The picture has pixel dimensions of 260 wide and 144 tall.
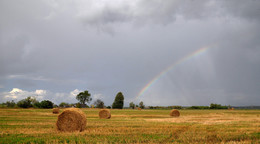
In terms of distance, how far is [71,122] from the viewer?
16516 mm

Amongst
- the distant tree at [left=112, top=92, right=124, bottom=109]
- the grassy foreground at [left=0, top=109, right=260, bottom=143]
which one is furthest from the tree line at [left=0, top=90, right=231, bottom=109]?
the grassy foreground at [left=0, top=109, right=260, bottom=143]

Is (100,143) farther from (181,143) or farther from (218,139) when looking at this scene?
(218,139)

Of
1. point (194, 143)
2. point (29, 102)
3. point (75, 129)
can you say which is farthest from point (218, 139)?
point (29, 102)

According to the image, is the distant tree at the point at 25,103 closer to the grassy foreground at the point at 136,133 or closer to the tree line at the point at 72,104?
the tree line at the point at 72,104

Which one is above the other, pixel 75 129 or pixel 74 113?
pixel 74 113

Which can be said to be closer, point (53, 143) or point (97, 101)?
point (53, 143)

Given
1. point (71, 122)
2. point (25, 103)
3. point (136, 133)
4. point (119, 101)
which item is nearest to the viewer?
point (136, 133)

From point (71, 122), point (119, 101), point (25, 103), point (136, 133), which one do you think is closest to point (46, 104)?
point (25, 103)

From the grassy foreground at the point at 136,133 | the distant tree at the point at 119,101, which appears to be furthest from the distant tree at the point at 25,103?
the grassy foreground at the point at 136,133

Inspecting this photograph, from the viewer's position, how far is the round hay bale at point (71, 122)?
1614 centimetres

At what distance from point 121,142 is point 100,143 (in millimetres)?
1217

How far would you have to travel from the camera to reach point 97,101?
137750 millimetres

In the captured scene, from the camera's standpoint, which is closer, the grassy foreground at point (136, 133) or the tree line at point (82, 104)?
the grassy foreground at point (136, 133)

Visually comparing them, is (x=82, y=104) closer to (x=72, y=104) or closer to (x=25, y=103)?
(x=72, y=104)
